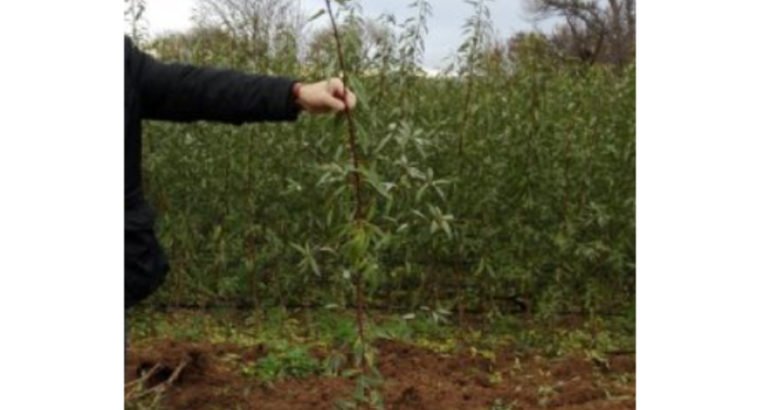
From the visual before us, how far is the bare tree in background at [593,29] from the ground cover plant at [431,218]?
3 cm

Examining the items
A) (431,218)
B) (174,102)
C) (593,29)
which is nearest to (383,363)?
(431,218)

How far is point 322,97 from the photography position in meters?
1.55

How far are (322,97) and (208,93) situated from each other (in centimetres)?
17

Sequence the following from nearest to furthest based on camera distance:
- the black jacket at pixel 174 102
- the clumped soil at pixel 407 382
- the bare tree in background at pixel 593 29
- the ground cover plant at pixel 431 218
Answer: the black jacket at pixel 174 102 < the clumped soil at pixel 407 382 < the bare tree in background at pixel 593 29 < the ground cover plant at pixel 431 218

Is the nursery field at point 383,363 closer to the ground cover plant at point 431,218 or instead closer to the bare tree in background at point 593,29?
the ground cover plant at point 431,218

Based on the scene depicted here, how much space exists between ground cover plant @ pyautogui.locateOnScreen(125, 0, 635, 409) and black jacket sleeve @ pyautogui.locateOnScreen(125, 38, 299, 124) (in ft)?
5.66

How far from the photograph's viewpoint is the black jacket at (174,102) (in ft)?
5.04

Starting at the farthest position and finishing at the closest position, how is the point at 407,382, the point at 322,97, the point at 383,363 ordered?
the point at 383,363, the point at 407,382, the point at 322,97

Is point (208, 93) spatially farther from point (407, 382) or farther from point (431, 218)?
point (431, 218)

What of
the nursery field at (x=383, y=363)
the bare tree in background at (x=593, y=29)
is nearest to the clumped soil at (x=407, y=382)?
the nursery field at (x=383, y=363)

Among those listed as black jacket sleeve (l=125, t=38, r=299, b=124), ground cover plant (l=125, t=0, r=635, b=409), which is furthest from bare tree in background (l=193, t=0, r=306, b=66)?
black jacket sleeve (l=125, t=38, r=299, b=124)
